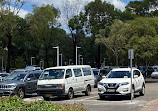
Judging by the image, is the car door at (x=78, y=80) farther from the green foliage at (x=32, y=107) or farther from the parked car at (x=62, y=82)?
the green foliage at (x=32, y=107)

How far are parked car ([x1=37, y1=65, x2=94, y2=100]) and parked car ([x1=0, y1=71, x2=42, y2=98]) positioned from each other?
5.75ft

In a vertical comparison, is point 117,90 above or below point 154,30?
below

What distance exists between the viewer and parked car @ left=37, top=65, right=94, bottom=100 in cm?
1862

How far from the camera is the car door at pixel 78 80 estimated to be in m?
20.1

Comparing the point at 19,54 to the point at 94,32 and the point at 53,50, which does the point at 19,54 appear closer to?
the point at 53,50

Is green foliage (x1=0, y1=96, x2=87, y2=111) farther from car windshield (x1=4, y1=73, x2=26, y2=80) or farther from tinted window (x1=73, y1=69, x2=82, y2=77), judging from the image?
car windshield (x1=4, y1=73, x2=26, y2=80)

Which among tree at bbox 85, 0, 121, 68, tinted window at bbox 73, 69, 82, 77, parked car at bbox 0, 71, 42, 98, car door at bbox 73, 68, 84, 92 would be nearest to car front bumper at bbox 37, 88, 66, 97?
car door at bbox 73, 68, 84, 92

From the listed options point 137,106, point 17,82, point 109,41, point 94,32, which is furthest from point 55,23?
point 137,106

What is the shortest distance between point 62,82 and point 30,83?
354 cm

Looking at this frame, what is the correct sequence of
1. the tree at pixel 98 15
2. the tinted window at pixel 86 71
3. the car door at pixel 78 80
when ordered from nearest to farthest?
the car door at pixel 78 80 < the tinted window at pixel 86 71 < the tree at pixel 98 15

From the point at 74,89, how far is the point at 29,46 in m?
60.2

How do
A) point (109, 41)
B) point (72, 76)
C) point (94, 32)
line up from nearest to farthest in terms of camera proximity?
Answer: point (72, 76)
point (109, 41)
point (94, 32)

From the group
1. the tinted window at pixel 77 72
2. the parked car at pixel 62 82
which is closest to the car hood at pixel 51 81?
the parked car at pixel 62 82

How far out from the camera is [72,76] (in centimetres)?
1980
